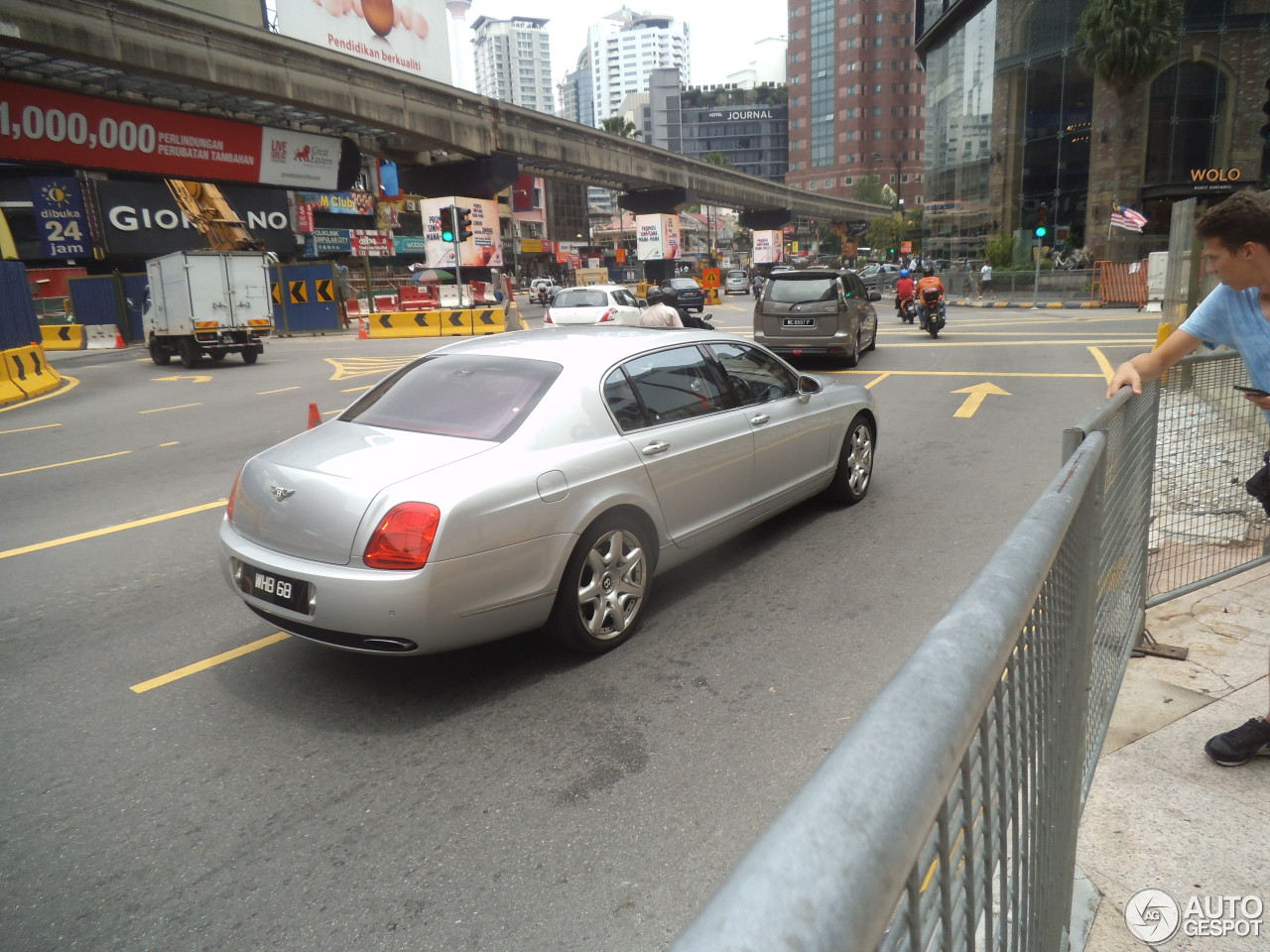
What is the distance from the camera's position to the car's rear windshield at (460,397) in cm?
468

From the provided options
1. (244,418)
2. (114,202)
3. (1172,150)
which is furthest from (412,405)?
(1172,150)

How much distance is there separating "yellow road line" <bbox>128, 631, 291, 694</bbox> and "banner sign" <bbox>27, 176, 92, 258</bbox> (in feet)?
108

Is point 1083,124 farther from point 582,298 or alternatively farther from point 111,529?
point 111,529

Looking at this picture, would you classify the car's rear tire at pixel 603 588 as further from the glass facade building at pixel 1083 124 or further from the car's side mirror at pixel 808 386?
the glass facade building at pixel 1083 124

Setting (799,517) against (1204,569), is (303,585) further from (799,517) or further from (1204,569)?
(1204,569)

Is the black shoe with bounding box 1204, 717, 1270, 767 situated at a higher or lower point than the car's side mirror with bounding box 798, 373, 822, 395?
lower

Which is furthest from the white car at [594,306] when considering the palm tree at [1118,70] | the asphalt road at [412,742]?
the palm tree at [1118,70]

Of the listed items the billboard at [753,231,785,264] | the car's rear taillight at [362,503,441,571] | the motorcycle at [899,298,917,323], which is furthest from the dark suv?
the car's rear taillight at [362,503,441,571]

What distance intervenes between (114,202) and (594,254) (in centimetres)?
9166

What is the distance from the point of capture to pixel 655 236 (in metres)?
55.2

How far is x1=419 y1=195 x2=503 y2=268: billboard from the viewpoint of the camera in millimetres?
37562

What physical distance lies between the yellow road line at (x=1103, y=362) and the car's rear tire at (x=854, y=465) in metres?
7.83

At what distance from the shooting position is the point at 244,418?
13.0 metres

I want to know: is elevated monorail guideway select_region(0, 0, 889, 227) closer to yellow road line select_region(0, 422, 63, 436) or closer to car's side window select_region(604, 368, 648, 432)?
yellow road line select_region(0, 422, 63, 436)
